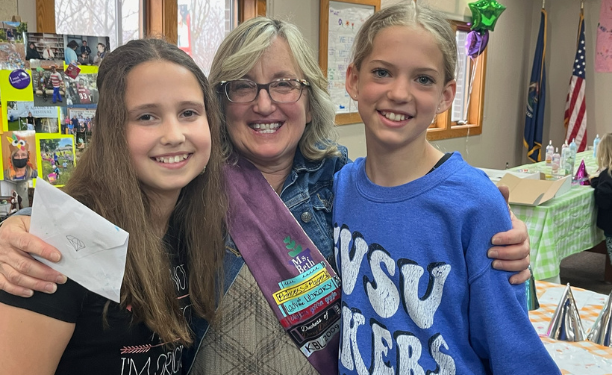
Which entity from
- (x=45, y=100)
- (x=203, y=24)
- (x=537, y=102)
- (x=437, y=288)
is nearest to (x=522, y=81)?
(x=537, y=102)

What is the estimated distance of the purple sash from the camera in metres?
1.29

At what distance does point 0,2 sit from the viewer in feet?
7.71

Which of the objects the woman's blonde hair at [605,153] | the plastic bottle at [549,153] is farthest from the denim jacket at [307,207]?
the plastic bottle at [549,153]

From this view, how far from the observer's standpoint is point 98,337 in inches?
42.3

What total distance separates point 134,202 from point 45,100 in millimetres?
1306

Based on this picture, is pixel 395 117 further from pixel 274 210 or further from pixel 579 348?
pixel 579 348

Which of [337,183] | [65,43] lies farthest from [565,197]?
[65,43]

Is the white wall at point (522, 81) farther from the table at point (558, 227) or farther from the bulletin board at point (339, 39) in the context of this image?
the table at point (558, 227)

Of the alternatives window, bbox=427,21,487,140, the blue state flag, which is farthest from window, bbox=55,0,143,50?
the blue state flag

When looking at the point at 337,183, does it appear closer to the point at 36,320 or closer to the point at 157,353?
the point at 157,353

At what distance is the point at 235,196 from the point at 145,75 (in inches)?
14.6

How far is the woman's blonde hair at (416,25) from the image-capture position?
1.10m

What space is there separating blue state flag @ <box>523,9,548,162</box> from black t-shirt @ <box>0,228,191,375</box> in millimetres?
7391

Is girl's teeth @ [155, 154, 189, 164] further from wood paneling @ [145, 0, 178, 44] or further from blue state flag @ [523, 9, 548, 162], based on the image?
blue state flag @ [523, 9, 548, 162]
